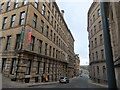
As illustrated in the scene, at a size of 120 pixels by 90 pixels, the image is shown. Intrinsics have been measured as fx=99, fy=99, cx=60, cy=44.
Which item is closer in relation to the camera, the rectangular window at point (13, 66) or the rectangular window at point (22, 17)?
the rectangular window at point (13, 66)

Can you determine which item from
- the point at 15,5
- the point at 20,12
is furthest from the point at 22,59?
the point at 15,5

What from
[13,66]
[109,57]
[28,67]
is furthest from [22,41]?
[109,57]

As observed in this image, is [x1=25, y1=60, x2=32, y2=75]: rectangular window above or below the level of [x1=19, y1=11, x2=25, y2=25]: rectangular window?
below

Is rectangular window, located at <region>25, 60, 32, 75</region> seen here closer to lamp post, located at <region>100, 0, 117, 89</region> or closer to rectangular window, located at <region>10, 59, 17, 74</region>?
rectangular window, located at <region>10, 59, 17, 74</region>

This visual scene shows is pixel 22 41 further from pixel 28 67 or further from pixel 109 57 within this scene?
pixel 109 57

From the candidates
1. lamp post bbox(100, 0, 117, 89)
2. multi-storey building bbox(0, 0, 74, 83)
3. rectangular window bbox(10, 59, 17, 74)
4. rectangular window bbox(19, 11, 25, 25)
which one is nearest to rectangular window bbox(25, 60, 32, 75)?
multi-storey building bbox(0, 0, 74, 83)

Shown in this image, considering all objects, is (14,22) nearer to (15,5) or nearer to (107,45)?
(15,5)

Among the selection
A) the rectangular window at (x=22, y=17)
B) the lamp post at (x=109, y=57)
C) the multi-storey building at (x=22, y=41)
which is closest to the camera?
the lamp post at (x=109, y=57)

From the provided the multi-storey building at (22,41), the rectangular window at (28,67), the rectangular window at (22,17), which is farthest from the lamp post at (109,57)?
the rectangular window at (22,17)

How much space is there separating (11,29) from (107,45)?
19774mm

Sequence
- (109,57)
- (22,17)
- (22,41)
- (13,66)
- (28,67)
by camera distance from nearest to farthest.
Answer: (109,57), (13,66), (22,41), (28,67), (22,17)

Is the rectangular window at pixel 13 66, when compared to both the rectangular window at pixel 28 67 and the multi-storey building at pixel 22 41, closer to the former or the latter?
the multi-storey building at pixel 22 41

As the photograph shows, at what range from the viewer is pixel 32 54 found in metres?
17.5

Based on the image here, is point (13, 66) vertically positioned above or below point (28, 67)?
above
